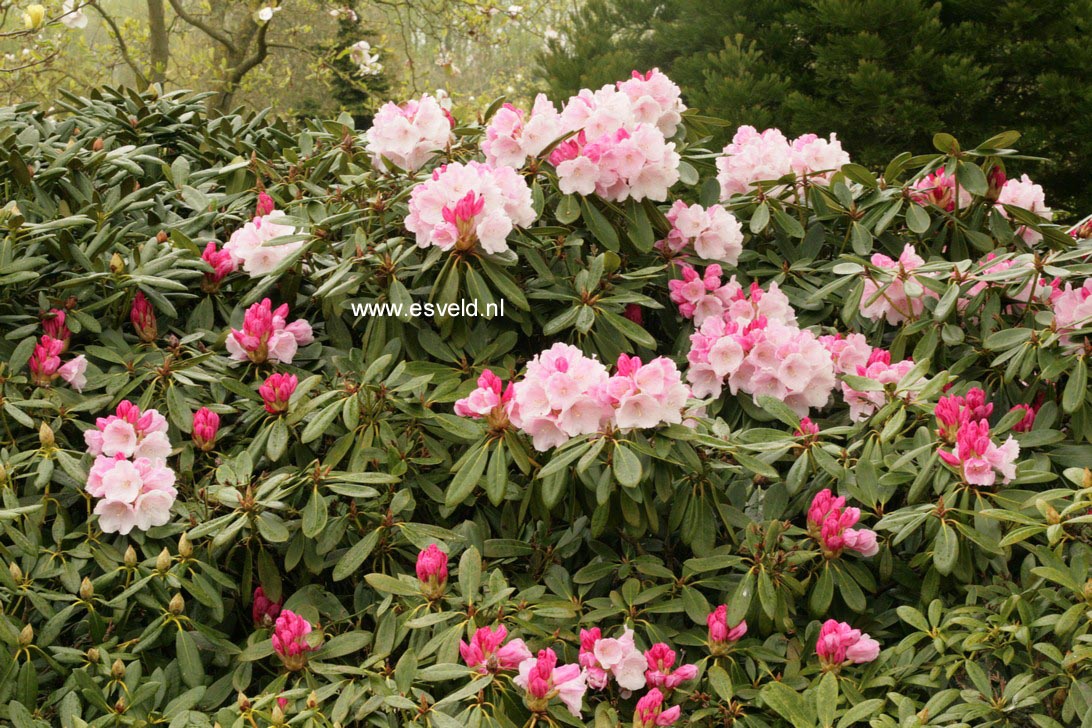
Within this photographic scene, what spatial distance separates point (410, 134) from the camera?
87.4 inches

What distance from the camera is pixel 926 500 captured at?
5.98 ft

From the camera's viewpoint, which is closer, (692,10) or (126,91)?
(126,91)

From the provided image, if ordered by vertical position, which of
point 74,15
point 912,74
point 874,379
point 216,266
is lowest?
point 912,74

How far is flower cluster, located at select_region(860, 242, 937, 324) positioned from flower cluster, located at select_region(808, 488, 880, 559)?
20.8 inches

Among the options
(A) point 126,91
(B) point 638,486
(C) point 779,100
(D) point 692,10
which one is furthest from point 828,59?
(B) point 638,486

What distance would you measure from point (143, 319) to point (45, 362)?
0.20 meters

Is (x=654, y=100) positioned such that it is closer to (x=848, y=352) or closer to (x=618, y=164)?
(x=618, y=164)

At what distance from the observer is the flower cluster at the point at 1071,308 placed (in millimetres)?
1843

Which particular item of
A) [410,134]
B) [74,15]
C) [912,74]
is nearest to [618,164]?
[410,134]

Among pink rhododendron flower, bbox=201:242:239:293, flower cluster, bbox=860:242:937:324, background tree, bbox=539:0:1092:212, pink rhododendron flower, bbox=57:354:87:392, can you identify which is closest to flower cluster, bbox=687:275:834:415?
flower cluster, bbox=860:242:937:324

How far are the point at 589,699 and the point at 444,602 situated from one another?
28 centimetres

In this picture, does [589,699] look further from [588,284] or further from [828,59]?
[828,59]

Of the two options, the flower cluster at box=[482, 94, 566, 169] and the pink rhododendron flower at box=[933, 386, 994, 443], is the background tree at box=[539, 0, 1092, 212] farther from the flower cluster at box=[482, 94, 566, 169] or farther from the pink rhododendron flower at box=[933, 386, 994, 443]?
the pink rhododendron flower at box=[933, 386, 994, 443]

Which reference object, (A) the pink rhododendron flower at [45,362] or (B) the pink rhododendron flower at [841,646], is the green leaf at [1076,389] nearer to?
(B) the pink rhododendron flower at [841,646]
